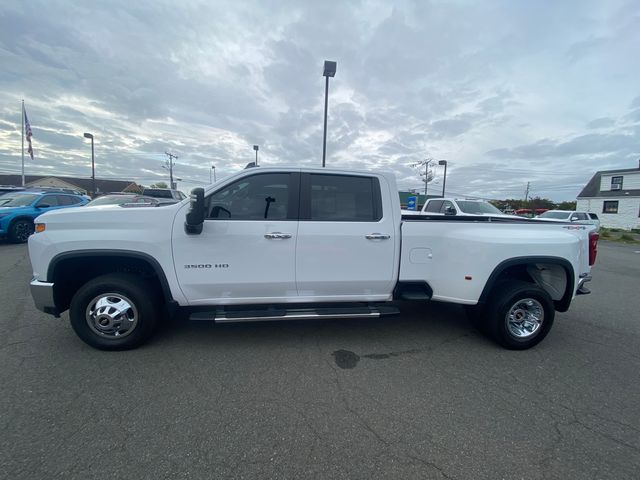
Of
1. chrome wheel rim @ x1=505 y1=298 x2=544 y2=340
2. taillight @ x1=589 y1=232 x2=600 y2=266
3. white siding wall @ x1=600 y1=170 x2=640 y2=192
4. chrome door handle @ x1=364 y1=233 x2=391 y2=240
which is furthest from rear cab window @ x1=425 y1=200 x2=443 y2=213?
white siding wall @ x1=600 y1=170 x2=640 y2=192

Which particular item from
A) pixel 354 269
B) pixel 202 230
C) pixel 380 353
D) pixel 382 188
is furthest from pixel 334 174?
pixel 380 353

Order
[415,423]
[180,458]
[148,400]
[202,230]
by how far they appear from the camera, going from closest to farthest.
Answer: [180,458]
[415,423]
[148,400]
[202,230]

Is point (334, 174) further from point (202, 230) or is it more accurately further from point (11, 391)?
point (11, 391)

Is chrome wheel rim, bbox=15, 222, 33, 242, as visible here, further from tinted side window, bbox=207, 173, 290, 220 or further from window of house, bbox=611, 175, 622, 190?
window of house, bbox=611, 175, 622, 190

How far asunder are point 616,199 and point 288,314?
4139 centimetres

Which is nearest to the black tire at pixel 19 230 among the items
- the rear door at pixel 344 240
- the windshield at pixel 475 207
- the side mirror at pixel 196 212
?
the side mirror at pixel 196 212

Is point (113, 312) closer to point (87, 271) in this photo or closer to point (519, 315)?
point (87, 271)

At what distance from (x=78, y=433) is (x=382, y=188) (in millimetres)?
3495

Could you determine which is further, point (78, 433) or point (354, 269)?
point (354, 269)

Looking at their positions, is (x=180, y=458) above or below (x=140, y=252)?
below

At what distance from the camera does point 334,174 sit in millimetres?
3508

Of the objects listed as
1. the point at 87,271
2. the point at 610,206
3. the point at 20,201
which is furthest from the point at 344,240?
the point at 610,206

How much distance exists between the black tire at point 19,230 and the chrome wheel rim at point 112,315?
9381 millimetres

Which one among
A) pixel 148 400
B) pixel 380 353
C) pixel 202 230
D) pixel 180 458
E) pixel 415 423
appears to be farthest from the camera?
pixel 380 353
